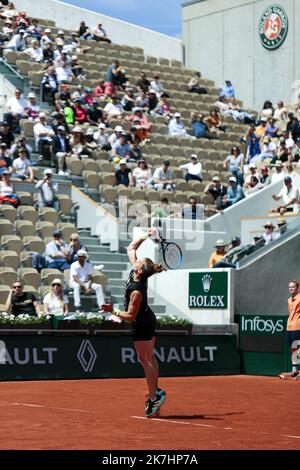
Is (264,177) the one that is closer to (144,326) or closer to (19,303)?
(19,303)

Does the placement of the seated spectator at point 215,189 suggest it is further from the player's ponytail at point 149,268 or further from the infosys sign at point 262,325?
the player's ponytail at point 149,268

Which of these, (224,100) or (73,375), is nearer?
(73,375)

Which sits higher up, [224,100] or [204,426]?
[224,100]

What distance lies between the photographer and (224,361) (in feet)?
69.2

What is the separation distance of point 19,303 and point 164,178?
886 cm

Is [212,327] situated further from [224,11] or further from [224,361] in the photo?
[224,11]

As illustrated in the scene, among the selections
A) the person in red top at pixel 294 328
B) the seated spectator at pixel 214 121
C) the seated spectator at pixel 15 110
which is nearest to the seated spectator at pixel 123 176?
the seated spectator at pixel 15 110

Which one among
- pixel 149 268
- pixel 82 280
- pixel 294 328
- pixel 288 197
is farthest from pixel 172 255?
pixel 149 268

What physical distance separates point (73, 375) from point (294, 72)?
70.5 feet

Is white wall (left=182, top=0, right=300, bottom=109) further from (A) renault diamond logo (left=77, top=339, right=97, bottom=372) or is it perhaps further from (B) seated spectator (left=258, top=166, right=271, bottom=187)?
(A) renault diamond logo (left=77, top=339, right=97, bottom=372)

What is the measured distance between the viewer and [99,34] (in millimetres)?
36781

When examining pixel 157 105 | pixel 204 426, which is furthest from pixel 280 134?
pixel 204 426

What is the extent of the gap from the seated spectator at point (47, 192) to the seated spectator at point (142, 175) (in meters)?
3.11

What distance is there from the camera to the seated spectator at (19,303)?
773 inches
